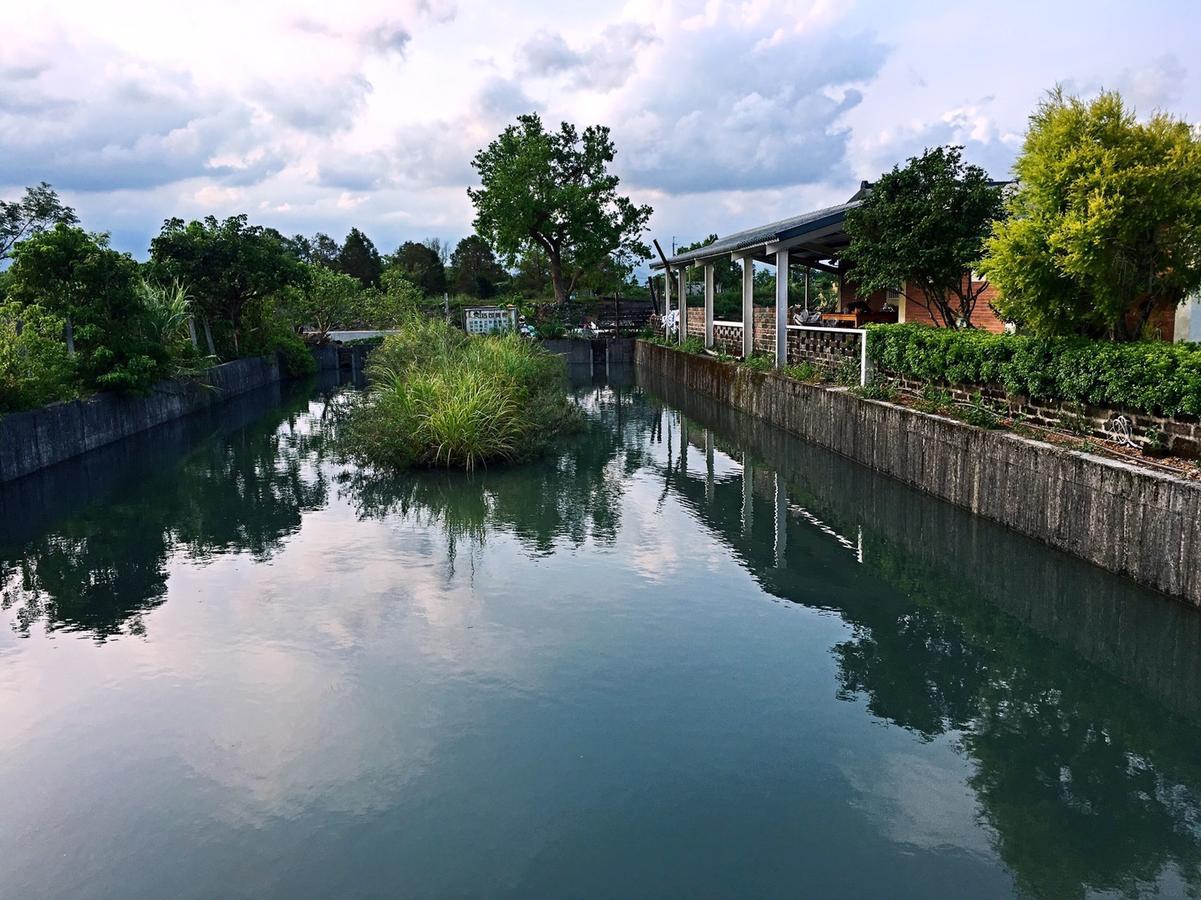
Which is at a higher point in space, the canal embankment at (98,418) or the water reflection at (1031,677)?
the canal embankment at (98,418)

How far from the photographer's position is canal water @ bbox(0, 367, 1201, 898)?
430cm

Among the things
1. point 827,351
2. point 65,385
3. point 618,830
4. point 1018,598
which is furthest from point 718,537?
point 65,385

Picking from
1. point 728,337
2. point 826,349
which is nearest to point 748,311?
point 728,337

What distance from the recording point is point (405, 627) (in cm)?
730

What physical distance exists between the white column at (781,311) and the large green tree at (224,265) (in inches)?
526

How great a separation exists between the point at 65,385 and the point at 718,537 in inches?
421

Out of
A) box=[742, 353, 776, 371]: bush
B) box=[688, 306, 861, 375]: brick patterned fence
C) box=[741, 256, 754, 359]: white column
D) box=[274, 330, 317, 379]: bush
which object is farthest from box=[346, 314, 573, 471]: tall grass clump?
box=[274, 330, 317, 379]: bush

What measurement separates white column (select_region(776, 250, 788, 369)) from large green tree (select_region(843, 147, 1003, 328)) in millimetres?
2439

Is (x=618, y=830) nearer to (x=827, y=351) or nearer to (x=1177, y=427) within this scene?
A: (x=1177, y=427)

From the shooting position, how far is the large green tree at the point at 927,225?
13.6 m

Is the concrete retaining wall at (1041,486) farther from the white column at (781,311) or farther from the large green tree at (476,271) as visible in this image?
the large green tree at (476,271)

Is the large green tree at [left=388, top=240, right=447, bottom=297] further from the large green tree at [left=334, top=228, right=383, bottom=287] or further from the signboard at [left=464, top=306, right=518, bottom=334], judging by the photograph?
the signboard at [left=464, top=306, right=518, bottom=334]

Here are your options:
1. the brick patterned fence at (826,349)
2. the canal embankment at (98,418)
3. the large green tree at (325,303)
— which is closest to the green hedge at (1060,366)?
the brick patterned fence at (826,349)

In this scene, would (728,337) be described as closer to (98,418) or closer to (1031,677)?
(98,418)
